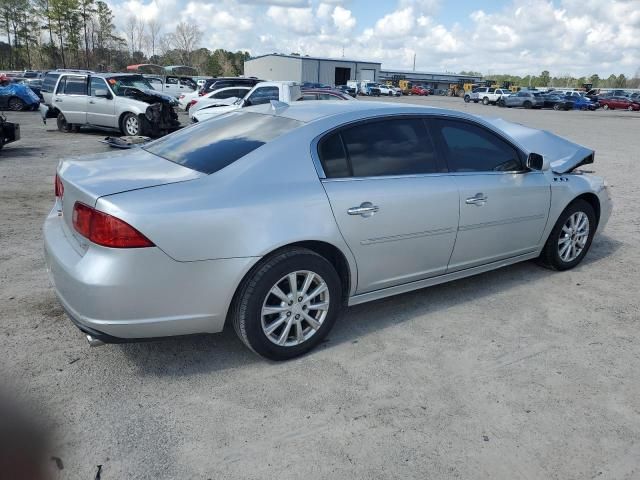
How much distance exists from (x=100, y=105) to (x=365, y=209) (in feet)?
41.6

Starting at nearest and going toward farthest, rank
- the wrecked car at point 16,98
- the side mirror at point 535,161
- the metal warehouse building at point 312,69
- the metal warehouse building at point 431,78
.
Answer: the side mirror at point 535,161 < the wrecked car at point 16,98 < the metal warehouse building at point 312,69 < the metal warehouse building at point 431,78

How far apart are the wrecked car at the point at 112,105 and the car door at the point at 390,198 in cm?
1054

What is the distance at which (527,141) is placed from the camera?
20.2 ft

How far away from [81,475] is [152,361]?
978 mm

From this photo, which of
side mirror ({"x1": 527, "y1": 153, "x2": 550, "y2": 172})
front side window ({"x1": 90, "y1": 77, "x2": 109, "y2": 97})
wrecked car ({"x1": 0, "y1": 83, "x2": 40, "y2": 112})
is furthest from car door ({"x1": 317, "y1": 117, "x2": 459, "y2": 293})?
wrecked car ({"x1": 0, "y1": 83, "x2": 40, "y2": 112})

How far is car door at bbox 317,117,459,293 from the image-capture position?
3.36 metres

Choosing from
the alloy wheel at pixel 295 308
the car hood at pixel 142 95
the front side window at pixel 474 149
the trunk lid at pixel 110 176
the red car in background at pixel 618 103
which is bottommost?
the alloy wheel at pixel 295 308

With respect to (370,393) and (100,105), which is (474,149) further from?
(100,105)

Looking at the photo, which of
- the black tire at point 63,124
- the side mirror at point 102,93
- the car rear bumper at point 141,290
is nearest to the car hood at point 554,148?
the car rear bumper at point 141,290

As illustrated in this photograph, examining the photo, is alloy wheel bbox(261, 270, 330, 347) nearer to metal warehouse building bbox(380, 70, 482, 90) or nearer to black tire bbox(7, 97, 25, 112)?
black tire bbox(7, 97, 25, 112)

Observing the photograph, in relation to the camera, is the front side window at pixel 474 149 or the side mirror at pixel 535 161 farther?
the side mirror at pixel 535 161

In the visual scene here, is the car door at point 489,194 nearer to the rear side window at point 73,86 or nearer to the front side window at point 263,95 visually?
the front side window at point 263,95

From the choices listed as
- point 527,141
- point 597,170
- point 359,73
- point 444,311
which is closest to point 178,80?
point 597,170

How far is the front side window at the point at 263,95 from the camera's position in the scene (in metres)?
13.4
